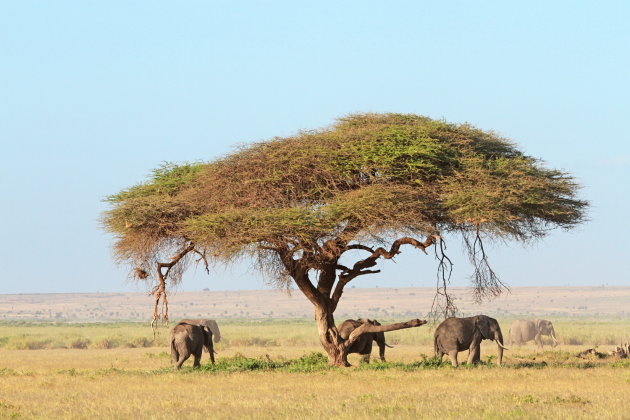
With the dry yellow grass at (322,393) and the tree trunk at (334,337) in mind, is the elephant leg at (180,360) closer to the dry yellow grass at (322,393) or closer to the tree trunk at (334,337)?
the dry yellow grass at (322,393)

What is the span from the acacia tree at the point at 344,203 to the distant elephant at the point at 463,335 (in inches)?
49.1

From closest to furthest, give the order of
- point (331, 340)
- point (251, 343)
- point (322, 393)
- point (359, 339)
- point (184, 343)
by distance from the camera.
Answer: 1. point (322, 393)
2. point (184, 343)
3. point (331, 340)
4. point (359, 339)
5. point (251, 343)

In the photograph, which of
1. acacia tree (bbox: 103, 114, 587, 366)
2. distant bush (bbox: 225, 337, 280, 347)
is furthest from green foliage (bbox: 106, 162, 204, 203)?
distant bush (bbox: 225, 337, 280, 347)

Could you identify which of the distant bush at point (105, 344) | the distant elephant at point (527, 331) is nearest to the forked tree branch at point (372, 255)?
the distant elephant at point (527, 331)

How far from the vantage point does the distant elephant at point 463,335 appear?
3095 cm

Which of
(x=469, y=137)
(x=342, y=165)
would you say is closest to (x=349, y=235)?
(x=342, y=165)

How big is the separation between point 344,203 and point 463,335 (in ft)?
18.8

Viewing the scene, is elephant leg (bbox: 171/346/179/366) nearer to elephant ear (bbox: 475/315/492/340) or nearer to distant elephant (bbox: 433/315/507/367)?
distant elephant (bbox: 433/315/507/367)

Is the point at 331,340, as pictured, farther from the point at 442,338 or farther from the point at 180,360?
the point at 180,360

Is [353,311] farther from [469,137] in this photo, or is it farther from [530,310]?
[469,137]

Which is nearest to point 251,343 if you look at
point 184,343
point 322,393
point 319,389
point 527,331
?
point 527,331

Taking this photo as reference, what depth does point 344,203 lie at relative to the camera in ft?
92.8

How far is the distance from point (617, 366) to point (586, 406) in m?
11.4

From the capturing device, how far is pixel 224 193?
3038 centimetres
